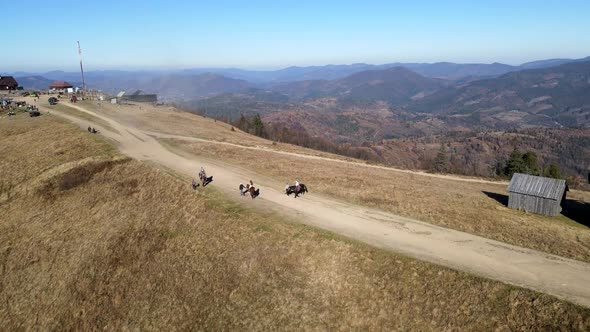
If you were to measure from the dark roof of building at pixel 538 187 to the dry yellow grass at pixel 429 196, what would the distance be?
7.39 feet

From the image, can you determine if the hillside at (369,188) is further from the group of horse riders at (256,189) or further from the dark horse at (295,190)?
the group of horse riders at (256,189)

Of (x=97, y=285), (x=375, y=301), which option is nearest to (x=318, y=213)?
(x=375, y=301)

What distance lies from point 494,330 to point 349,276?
930cm

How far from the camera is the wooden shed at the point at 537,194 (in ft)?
120

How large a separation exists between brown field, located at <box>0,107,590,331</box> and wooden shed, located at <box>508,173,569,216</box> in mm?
18943

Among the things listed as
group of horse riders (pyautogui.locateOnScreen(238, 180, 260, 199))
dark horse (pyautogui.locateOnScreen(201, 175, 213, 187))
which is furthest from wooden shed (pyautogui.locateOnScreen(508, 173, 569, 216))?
dark horse (pyautogui.locateOnScreen(201, 175, 213, 187))

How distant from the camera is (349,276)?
26250mm

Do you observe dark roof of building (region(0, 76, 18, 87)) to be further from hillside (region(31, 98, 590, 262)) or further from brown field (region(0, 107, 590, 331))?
brown field (region(0, 107, 590, 331))

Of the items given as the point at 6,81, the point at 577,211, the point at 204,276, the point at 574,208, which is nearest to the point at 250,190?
the point at 204,276

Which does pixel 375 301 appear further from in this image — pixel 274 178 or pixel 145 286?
pixel 274 178

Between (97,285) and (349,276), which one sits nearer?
(349,276)

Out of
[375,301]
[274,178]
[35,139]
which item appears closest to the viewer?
[375,301]

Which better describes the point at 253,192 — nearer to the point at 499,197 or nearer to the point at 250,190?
the point at 250,190

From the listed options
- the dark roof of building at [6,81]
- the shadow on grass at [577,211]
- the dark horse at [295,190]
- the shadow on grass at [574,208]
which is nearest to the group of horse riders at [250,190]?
the dark horse at [295,190]
